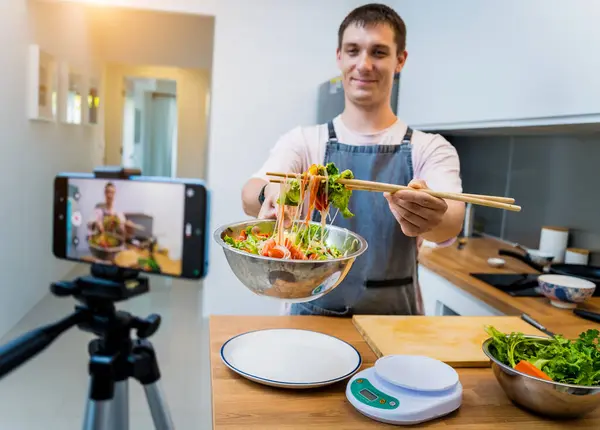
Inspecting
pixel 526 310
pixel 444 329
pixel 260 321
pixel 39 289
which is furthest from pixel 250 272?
pixel 39 289

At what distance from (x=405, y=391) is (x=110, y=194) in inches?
22.5

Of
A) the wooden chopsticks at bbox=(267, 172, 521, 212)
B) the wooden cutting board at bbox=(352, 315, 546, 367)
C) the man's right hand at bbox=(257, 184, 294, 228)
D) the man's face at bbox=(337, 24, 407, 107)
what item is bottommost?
the wooden cutting board at bbox=(352, 315, 546, 367)

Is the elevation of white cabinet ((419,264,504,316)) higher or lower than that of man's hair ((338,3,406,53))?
lower

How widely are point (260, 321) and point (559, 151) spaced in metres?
1.52

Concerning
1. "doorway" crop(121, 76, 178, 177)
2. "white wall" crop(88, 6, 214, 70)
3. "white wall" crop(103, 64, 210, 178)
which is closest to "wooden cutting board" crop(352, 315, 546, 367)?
"white wall" crop(88, 6, 214, 70)

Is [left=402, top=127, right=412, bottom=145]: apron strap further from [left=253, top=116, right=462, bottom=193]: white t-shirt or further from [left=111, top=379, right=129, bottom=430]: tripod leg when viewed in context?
[left=111, top=379, right=129, bottom=430]: tripod leg

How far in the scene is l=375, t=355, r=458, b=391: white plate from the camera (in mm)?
896

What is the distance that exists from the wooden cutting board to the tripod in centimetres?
57

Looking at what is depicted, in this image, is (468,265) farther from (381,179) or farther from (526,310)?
(381,179)

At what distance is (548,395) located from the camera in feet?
2.75

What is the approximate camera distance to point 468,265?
6.91ft

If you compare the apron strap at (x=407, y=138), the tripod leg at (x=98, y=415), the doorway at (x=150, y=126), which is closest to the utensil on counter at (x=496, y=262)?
the apron strap at (x=407, y=138)

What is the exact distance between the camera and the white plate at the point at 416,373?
0.90 meters

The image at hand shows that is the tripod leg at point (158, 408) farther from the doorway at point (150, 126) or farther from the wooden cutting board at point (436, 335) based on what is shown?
the doorway at point (150, 126)
